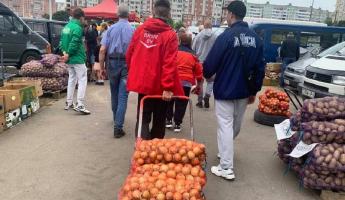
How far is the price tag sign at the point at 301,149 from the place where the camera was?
433cm

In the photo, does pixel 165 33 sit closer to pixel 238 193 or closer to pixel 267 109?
pixel 238 193

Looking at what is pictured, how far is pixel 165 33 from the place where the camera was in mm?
4402

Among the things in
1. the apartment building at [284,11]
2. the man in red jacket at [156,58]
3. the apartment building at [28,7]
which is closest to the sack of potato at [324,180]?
the man in red jacket at [156,58]

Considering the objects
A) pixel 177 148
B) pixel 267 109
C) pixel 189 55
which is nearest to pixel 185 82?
pixel 189 55

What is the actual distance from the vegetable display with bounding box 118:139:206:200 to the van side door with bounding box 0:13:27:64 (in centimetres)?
1043

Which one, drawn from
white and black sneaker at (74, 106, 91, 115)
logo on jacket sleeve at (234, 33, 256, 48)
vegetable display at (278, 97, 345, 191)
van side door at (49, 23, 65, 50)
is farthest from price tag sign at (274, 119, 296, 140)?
van side door at (49, 23, 65, 50)

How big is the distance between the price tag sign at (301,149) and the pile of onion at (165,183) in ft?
4.79

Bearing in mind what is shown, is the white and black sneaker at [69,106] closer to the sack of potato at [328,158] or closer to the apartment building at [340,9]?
the sack of potato at [328,158]

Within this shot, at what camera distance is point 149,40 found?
4.42 m

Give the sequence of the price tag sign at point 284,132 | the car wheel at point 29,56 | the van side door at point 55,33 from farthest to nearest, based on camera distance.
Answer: the van side door at point 55,33, the car wheel at point 29,56, the price tag sign at point 284,132

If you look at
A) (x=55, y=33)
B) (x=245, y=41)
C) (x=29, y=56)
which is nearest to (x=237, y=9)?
(x=245, y=41)

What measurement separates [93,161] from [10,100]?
2142 mm

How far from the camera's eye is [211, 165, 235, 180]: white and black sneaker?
475 centimetres

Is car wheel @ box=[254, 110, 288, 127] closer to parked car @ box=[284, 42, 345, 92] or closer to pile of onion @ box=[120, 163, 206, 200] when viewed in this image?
parked car @ box=[284, 42, 345, 92]
